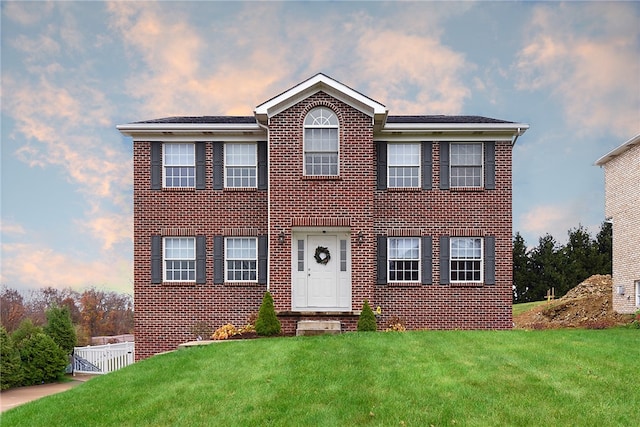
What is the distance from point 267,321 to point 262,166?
507cm

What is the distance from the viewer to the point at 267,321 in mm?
15008

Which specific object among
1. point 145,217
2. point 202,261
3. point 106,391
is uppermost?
point 145,217

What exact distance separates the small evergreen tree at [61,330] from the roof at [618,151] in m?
25.0

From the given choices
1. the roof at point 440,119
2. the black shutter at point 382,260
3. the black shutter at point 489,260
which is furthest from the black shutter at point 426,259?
the roof at point 440,119

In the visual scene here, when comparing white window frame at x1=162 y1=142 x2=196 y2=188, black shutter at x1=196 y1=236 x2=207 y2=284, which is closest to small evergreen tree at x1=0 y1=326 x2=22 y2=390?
black shutter at x1=196 y1=236 x2=207 y2=284

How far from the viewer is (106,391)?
9.88 metres

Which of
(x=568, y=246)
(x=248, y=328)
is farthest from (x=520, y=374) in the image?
(x=568, y=246)

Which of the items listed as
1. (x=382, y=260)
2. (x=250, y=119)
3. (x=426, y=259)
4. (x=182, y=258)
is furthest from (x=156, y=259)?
(x=426, y=259)

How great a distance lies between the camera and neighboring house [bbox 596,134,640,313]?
2350 cm

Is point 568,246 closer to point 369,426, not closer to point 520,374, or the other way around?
point 520,374

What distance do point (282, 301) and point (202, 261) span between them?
3.10m

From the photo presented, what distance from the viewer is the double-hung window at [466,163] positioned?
17.6 metres

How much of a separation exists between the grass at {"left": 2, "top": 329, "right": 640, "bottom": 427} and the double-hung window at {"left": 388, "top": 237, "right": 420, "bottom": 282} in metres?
5.27

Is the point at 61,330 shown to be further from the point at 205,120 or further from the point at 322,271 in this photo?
the point at 322,271
